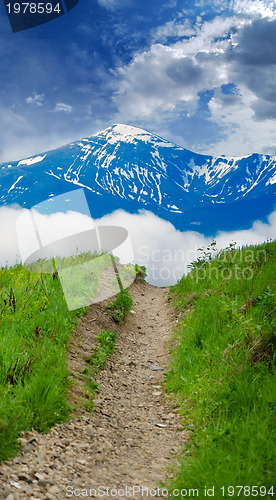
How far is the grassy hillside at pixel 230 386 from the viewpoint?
4008 millimetres

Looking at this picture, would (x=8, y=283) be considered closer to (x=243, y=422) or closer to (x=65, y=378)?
(x=65, y=378)

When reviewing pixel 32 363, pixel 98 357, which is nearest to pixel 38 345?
pixel 32 363

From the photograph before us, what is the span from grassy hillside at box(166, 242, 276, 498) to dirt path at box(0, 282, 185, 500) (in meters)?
0.43

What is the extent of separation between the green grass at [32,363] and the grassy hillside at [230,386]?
2016 mm

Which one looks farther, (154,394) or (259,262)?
(259,262)

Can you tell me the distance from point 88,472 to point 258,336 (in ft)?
11.7

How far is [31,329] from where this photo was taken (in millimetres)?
7316

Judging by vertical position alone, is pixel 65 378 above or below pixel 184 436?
above

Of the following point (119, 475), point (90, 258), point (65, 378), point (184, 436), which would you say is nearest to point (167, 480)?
point (119, 475)

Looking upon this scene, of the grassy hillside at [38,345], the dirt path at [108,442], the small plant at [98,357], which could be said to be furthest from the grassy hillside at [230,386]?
the grassy hillside at [38,345]

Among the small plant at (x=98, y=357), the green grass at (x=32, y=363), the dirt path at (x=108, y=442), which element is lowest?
the dirt path at (x=108, y=442)

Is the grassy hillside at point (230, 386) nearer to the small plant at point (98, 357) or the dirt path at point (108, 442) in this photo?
the dirt path at point (108, 442)

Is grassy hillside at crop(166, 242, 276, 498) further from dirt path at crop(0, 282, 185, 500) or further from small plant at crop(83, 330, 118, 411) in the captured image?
small plant at crop(83, 330, 118, 411)

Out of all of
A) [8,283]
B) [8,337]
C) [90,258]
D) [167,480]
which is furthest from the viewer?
[90,258]
